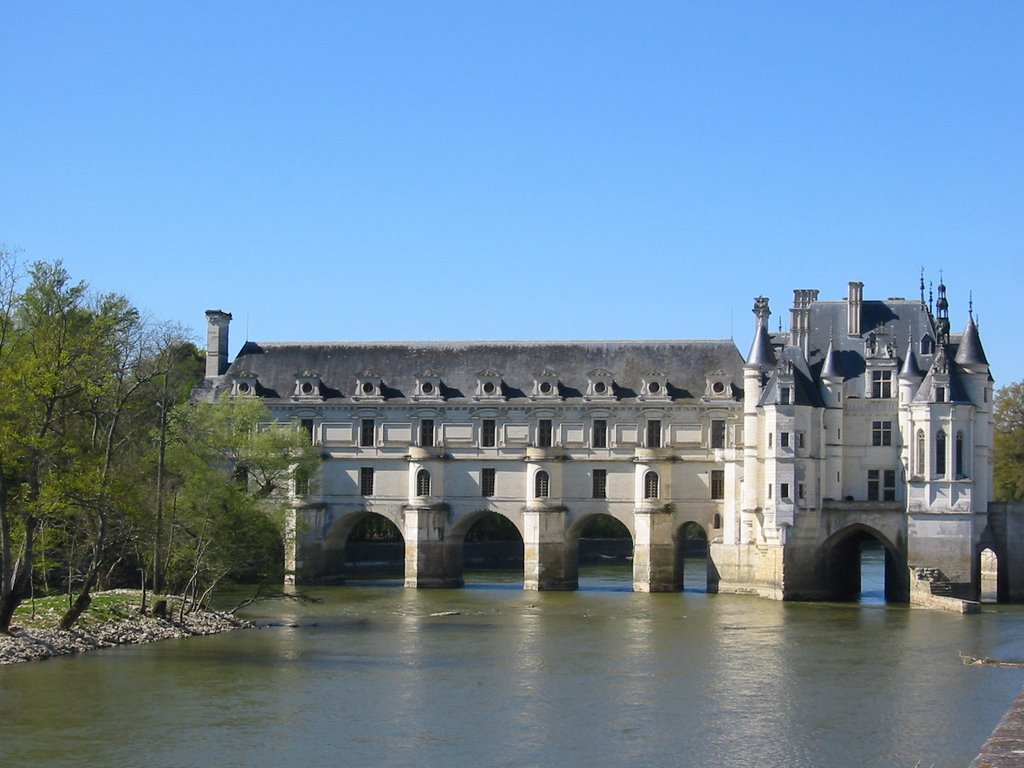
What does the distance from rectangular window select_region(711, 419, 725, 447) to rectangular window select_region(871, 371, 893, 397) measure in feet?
21.0

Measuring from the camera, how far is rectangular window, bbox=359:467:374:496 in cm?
6288

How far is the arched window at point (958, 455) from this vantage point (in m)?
52.0

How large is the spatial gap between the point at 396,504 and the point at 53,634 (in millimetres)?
25871

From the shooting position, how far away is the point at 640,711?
101 ft

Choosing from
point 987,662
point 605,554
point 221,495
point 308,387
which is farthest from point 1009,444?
point 221,495

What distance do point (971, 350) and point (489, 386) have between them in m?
19.0

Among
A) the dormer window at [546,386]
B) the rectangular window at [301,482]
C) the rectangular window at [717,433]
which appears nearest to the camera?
the rectangular window at [301,482]

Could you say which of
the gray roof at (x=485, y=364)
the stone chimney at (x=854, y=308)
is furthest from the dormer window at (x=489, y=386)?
the stone chimney at (x=854, y=308)

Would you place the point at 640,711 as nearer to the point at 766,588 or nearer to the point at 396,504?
the point at 766,588

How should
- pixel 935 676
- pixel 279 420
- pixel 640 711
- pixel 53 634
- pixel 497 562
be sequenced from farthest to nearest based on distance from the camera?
pixel 497 562 → pixel 279 420 → pixel 53 634 → pixel 935 676 → pixel 640 711

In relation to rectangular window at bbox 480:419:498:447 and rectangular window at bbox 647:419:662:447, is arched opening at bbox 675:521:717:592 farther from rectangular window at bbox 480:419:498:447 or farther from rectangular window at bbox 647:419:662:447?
rectangular window at bbox 480:419:498:447

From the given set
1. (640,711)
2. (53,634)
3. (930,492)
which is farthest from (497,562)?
(640,711)

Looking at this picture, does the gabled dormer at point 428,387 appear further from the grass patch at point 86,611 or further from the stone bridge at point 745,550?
the grass patch at point 86,611

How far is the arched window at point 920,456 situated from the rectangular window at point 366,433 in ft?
72.6
